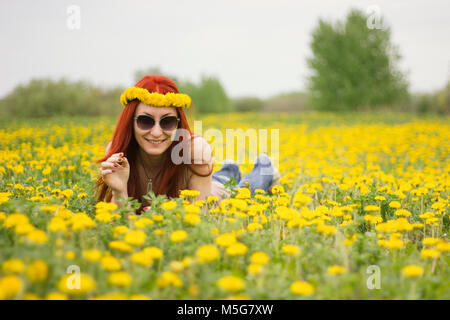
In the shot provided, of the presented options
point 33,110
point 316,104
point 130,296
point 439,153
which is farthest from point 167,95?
point 316,104

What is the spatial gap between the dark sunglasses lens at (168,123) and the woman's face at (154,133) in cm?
3

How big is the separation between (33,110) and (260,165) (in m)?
13.8

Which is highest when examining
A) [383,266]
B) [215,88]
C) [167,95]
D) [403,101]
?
[215,88]

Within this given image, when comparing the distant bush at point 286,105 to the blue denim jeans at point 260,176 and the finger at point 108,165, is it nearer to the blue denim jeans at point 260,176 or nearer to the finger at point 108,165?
the blue denim jeans at point 260,176

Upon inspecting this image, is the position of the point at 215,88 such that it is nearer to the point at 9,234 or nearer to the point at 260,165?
the point at 260,165

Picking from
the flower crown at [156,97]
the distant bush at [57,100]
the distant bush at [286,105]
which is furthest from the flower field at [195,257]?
the distant bush at [286,105]

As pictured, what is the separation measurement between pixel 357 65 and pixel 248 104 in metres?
17.5

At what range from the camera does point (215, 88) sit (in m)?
37.1

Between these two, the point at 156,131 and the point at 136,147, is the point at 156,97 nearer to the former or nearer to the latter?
the point at 156,131

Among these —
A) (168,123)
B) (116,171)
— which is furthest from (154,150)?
(116,171)

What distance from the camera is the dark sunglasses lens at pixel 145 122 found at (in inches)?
110

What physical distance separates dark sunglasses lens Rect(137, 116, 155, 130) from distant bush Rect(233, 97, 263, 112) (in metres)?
39.7

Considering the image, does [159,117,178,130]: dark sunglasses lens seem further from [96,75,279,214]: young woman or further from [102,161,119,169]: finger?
[102,161,119,169]: finger

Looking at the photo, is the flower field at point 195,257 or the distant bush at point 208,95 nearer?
the flower field at point 195,257
